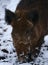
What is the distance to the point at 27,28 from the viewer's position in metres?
5.52

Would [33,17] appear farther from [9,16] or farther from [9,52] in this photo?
[9,52]

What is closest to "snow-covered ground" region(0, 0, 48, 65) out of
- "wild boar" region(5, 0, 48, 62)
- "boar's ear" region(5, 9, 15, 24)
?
"wild boar" region(5, 0, 48, 62)

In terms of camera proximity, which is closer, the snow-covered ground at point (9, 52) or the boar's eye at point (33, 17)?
the boar's eye at point (33, 17)

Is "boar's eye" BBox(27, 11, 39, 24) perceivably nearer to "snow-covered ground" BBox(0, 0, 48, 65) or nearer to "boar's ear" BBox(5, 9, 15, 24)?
"boar's ear" BBox(5, 9, 15, 24)

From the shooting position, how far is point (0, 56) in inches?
260

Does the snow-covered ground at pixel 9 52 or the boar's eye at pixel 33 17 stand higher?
the boar's eye at pixel 33 17

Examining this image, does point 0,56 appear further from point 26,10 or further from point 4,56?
point 26,10

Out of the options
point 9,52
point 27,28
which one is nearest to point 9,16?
point 27,28

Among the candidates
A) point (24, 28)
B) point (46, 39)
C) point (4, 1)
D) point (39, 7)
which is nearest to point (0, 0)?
point (4, 1)

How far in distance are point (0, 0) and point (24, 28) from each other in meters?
6.49

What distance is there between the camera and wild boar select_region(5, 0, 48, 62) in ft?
17.8

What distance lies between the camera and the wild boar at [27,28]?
5.43 m

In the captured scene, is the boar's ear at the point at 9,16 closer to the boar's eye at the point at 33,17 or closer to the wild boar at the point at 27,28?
the wild boar at the point at 27,28

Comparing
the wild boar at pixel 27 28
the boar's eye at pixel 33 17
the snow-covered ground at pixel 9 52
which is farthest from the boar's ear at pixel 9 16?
the snow-covered ground at pixel 9 52
